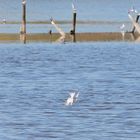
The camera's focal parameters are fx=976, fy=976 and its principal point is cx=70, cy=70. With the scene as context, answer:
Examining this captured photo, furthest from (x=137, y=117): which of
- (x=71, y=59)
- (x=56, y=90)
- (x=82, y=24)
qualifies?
(x=82, y=24)

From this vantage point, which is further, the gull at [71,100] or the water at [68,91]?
the gull at [71,100]

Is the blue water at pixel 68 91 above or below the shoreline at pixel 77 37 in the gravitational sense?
above

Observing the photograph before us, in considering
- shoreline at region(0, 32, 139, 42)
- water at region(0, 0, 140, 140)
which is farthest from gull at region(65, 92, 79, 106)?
shoreline at region(0, 32, 139, 42)

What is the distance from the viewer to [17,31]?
7819cm

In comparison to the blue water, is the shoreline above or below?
below

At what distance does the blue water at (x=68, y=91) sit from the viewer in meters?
25.5

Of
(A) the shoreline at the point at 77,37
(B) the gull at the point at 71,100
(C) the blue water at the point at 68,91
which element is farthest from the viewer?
(A) the shoreline at the point at 77,37

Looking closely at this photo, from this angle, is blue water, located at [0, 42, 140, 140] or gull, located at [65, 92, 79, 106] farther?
gull, located at [65, 92, 79, 106]

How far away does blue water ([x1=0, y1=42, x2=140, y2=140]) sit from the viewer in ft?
83.6

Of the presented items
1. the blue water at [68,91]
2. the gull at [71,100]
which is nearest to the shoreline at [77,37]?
the blue water at [68,91]

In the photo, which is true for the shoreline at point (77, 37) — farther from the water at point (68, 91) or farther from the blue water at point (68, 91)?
the blue water at point (68, 91)

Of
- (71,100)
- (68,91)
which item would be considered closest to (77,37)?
(68,91)

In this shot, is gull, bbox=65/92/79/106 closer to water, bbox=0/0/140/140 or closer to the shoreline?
water, bbox=0/0/140/140

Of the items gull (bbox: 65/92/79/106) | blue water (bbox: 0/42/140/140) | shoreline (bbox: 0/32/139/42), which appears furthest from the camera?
shoreline (bbox: 0/32/139/42)
